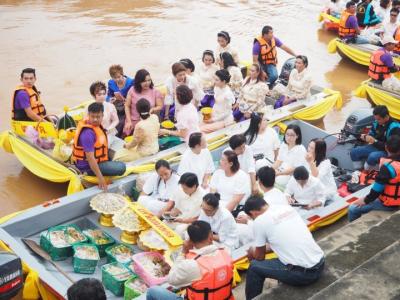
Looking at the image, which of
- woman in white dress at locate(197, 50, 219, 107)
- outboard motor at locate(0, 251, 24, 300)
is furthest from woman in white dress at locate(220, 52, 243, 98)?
outboard motor at locate(0, 251, 24, 300)

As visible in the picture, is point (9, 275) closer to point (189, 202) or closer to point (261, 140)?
point (189, 202)

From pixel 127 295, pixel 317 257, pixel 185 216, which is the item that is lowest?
pixel 127 295

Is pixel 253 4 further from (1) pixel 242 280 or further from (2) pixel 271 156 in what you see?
(1) pixel 242 280

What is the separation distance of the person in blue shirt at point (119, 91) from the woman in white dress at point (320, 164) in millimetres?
2647

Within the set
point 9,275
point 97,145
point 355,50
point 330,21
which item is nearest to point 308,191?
point 97,145

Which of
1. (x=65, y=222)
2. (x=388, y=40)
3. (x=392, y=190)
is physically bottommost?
(x=65, y=222)

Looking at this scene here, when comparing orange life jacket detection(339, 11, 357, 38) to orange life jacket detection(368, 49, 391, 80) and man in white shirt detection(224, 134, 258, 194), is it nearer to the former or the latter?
orange life jacket detection(368, 49, 391, 80)

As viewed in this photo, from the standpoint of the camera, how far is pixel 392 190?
545 cm

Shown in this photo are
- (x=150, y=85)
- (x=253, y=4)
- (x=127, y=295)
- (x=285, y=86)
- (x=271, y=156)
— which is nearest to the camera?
(x=127, y=295)

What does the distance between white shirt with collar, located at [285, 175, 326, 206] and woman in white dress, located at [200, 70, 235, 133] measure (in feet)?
6.01

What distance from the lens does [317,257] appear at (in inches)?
170

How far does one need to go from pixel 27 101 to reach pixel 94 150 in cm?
150

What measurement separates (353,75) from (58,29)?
651cm

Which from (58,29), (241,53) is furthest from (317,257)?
(58,29)
